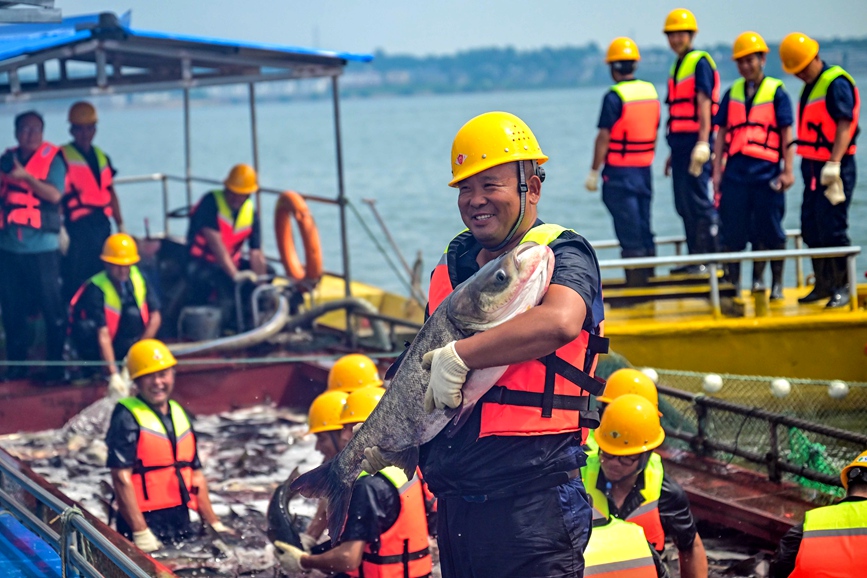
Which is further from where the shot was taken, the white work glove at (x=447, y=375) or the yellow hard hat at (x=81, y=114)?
the yellow hard hat at (x=81, y=114)

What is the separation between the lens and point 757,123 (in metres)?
9.42

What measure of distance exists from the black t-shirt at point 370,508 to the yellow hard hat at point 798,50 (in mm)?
5580

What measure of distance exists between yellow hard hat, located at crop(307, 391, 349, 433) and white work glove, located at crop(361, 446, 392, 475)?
2.08 m

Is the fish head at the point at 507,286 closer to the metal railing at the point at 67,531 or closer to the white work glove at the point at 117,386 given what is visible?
the metal railing at the point at 67,531

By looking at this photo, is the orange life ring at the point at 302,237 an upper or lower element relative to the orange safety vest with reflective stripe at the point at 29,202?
lower

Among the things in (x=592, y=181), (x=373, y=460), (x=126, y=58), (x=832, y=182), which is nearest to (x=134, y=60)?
(x=126, y=58)

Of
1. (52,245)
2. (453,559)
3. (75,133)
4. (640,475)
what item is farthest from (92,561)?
(75,133)

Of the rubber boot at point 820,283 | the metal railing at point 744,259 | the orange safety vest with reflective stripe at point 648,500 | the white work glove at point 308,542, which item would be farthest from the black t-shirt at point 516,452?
the rubber boot at point 820,283

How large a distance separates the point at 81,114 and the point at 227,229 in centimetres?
169

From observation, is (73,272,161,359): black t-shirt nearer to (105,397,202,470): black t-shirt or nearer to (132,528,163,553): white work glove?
(105,397,202,470): black t-shirt

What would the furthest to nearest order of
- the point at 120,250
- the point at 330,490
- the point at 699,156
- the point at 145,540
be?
the point at 699,156, the point at 120,250, the point at 145,540, the point at 330,490

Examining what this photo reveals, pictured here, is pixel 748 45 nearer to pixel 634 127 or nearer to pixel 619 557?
pixel 634 127

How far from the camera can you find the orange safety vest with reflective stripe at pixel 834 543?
168 inches

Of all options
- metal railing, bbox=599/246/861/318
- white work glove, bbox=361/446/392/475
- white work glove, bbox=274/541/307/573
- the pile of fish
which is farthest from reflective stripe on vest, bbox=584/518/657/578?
metal railing, bbox=599/246/861/318
